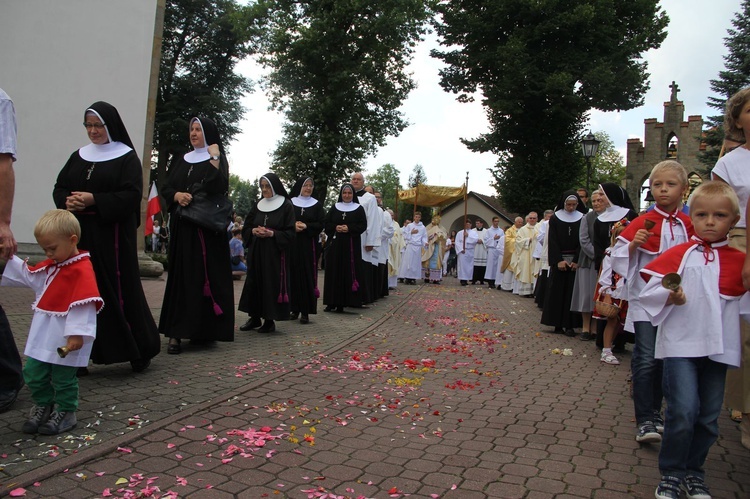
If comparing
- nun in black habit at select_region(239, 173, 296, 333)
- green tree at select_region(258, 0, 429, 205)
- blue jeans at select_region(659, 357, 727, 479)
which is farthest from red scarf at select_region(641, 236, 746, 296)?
green tree at select_region(258, 0, 429, 205)

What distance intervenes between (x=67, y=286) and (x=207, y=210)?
108 inches

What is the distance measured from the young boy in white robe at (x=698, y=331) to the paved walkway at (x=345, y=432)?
31 cm

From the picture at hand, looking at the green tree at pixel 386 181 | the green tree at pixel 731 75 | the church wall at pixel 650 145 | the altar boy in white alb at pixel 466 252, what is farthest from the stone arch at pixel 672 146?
the green tree at pixel 386 181

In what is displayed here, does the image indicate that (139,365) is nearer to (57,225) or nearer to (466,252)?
(57,225)

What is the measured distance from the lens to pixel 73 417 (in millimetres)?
3984

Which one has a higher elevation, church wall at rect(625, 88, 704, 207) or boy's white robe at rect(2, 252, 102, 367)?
church wall at rect(625, 88, 704, 207)

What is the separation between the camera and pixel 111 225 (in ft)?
17.4

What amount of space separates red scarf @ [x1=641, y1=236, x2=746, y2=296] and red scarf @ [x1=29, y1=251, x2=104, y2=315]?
3.35 metres

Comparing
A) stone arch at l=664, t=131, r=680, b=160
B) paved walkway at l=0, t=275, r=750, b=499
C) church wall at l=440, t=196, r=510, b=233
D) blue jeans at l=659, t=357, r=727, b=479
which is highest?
stone arch at l=664, t=131, r=680, b=160

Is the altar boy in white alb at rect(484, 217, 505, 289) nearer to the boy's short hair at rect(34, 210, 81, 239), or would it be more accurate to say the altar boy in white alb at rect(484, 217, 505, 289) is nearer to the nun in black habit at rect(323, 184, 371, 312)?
the nun in black habit at rect(323, 184, 371, 312)

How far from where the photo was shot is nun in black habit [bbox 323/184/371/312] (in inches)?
449

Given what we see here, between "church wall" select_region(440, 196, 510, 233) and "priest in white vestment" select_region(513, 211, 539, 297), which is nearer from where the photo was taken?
Result: "priest in white vestment" select_region(513, 211, 539, 297)

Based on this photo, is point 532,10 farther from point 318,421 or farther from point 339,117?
point 318,421

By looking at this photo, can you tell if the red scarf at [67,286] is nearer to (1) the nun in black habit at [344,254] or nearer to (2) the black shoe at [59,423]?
(2) the black shoe at [59,423]
